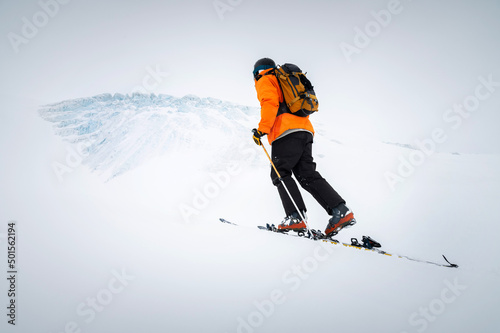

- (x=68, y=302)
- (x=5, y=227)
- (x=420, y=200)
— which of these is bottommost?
(x=420, y=200)

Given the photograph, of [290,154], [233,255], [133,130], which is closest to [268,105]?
[290,154]

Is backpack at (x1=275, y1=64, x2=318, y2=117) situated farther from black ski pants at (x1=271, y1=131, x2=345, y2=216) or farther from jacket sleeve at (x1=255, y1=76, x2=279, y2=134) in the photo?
black ski pants at (x1=271, y1=131, x2=345, y2=216)

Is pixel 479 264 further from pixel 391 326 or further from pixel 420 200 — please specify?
pixel 420 200

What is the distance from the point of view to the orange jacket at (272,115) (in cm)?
287

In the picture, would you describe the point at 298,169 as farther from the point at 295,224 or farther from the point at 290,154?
the point at 295,224

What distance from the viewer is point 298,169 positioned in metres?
3.13

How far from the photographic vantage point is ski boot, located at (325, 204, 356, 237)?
2650 millimetres

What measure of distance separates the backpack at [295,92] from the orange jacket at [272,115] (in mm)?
75

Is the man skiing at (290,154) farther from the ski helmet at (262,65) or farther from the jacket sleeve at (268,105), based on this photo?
the ski helmet at (262,65)

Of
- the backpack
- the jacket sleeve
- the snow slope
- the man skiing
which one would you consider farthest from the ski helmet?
the snow slope

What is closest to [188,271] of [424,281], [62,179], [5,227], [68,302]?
[68,302]

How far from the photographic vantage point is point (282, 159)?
9.89ft

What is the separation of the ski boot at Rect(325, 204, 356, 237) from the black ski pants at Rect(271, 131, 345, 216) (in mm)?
143

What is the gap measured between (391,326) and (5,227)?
4.48 m
